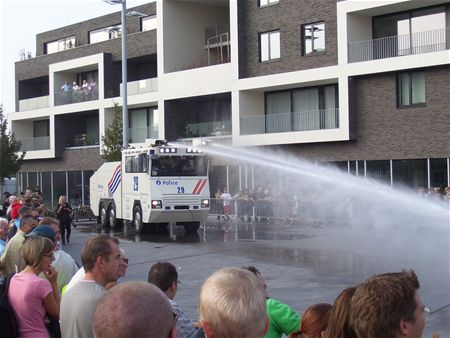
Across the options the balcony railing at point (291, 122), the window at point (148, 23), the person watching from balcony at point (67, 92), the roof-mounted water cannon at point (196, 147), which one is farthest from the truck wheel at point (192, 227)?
the person watching from balcony at point (67, 92)

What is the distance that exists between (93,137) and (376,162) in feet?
75.0

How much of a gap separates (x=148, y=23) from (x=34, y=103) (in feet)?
36.7

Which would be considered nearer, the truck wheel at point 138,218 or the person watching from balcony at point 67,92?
the truck wheel at point 138,218

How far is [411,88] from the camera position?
26.7m

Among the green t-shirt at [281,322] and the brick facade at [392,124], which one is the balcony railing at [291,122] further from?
the green t-shirt at [281,322]

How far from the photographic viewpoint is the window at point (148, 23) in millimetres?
41312

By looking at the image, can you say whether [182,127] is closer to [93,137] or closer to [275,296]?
[93,137]

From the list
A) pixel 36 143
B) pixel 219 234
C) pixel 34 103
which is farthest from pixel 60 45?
pixel 219 234

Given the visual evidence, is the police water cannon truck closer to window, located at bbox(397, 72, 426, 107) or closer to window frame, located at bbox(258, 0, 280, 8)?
window, located at bbox(397, 72, 426, 107)

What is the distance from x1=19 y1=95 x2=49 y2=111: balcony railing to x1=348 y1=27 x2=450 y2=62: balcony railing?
2512cm

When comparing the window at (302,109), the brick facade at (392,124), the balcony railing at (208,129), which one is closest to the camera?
the brick facade at (392,124)

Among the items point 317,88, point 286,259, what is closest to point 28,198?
point 286,259

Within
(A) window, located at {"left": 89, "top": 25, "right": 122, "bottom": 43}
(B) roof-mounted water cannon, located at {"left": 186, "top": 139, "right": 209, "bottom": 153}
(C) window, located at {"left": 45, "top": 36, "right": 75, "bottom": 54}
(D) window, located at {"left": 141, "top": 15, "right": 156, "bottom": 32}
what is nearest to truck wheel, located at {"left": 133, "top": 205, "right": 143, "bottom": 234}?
(B) roof-mounted water cannon, located at {"left": 186, "top": 139, "right": 209, "bottom": 153}

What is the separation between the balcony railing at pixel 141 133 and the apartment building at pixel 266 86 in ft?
0.24
